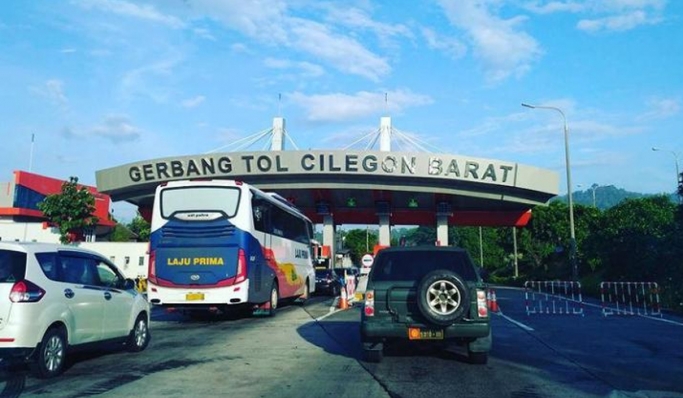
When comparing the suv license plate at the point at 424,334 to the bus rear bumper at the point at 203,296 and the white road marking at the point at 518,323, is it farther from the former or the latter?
the bus rear bumper at the point at 203,296

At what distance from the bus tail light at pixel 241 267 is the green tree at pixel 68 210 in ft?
128

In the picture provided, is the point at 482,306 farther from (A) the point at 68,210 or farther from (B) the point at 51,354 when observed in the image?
(A) the point at 68,210

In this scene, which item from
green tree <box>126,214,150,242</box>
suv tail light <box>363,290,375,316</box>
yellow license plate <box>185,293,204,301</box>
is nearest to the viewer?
suv tail light <box>363,290,375,316</box>

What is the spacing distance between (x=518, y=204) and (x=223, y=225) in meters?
31.6

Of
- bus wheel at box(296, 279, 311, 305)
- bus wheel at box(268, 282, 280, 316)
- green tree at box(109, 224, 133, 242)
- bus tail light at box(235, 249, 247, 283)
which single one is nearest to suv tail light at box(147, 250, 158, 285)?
bus tail light at box(235, 249, 247, 283)

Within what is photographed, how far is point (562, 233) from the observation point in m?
55.5

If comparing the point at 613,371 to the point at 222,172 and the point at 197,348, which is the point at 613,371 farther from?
the point at 222,172

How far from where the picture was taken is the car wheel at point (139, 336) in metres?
10.1

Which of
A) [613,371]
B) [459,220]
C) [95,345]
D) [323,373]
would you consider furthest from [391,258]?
[459,220]

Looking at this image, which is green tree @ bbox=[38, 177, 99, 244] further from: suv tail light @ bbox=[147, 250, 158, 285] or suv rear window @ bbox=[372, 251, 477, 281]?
suv rear window @ bbox=[372, 251, 477, 281]

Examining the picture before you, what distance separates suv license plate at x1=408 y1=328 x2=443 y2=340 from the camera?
8352 mm

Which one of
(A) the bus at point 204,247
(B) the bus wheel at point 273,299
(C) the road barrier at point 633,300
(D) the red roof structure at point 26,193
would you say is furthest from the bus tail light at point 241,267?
(D) the red roof structure at point 26,193

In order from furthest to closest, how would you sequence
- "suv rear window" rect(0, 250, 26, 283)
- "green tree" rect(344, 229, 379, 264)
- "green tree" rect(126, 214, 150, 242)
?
"green tree" rect(344, 229, 379, 264) → "green tree" rect(126, 214, 150, 242) → "suv rear window" rect(0, 250, 26, 283)

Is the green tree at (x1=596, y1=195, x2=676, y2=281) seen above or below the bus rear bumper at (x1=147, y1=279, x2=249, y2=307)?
above
